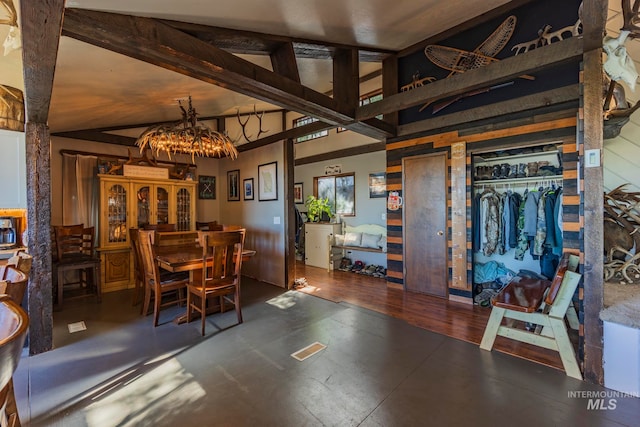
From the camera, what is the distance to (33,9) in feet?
4.03

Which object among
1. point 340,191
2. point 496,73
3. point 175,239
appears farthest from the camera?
point 340,191

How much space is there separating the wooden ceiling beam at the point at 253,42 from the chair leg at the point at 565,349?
3.45 metres

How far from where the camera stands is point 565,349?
2.19 m

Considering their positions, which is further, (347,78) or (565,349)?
(347,78)

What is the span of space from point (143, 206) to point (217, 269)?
2.76 metres

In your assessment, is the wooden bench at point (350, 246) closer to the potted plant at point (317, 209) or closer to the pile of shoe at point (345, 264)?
the pile of shoe at point (345, 264)

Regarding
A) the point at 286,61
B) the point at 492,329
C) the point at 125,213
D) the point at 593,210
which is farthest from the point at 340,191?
the point at 593,210

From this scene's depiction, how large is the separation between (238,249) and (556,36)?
13.5 ft

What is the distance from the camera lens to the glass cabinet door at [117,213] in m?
4.59

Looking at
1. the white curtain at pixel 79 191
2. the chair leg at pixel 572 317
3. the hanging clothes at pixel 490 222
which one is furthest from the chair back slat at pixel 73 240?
the chair leg at pixel 572 317

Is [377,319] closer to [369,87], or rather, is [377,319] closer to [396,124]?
[396,124]

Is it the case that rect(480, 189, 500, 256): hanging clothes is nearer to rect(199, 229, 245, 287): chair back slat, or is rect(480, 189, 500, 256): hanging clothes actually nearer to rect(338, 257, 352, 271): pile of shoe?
rect(338, 257, 352, 271): pile of shoe

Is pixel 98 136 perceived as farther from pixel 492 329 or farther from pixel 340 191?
pixel 492 329
